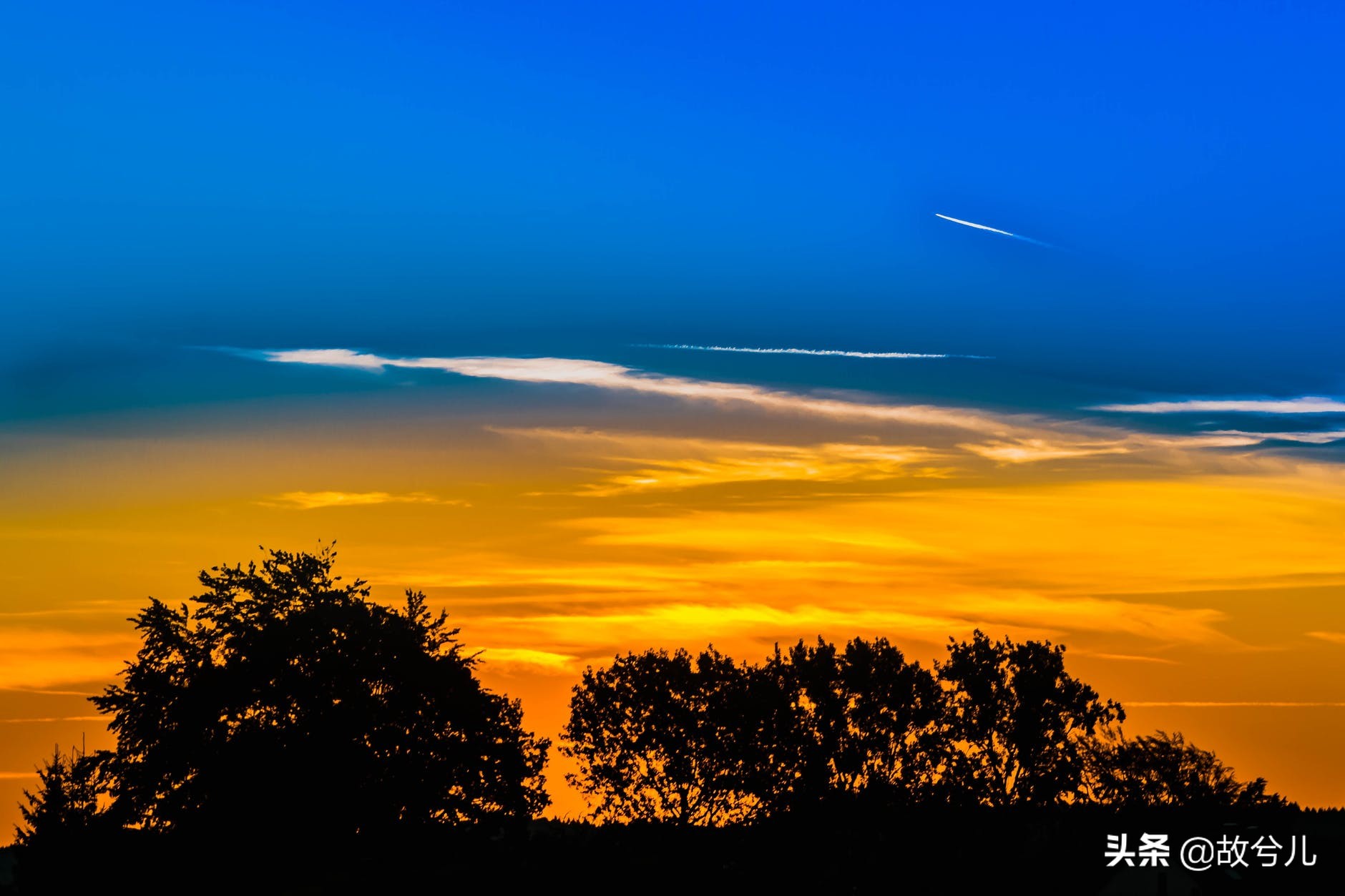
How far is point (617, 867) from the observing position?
64.5 metres

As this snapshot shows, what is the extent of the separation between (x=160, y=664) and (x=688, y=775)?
44.5 m

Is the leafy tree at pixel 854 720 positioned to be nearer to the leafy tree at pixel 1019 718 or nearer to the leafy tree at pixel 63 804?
the leafy tree at pixel 1019 718

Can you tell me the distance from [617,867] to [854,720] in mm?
43532

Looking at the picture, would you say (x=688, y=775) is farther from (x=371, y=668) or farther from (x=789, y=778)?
(x=371, y=668)

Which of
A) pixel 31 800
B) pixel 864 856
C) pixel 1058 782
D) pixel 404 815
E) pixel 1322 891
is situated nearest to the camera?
pixel 1322 891

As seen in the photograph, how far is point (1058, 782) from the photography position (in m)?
101

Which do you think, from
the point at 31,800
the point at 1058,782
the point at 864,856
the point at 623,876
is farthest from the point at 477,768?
the point at 1058,782

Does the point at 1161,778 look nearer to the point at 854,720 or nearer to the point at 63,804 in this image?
the point at 854,720

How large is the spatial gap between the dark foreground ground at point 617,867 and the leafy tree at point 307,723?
124 cm

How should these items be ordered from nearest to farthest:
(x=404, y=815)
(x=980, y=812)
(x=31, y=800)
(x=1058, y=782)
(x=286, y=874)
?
(x=286, y=874) < (x=404, y=815) < (x=31, y=800) < (x=980, y=812) < (x=1058, y=782)

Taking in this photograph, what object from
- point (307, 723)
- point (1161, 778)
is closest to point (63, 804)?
point (307, 723)

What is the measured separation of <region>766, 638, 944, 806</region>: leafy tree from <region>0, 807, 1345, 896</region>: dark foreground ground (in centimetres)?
2385

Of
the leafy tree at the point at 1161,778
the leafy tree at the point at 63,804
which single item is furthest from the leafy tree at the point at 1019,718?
the leafy tree at the point at 63,804

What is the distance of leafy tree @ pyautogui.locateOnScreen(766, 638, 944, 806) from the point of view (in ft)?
335
